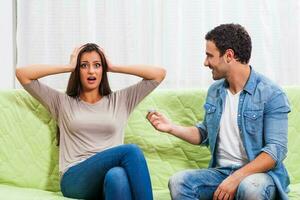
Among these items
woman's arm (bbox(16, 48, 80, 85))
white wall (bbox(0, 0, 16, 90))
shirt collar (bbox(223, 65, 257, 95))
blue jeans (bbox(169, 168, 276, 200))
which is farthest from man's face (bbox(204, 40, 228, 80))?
white wall (bbox(0, 0, 16, 90))

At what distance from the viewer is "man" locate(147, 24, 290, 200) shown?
70.7 inches

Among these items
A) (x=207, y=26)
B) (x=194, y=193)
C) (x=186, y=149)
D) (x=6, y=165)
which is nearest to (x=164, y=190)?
(x=186, y=149)

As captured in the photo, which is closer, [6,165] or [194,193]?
[194,193]

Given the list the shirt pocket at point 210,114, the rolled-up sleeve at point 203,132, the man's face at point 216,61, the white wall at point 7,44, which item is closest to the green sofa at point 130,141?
the rolled-up sleeve at point 203,132

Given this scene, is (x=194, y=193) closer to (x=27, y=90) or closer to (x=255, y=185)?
(x=255, y=185)

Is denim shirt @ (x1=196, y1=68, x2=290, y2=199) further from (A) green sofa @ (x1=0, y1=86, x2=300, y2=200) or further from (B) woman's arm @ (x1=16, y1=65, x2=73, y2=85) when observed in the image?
(B) woman's arm @ (x1=16, y1=65, x2=73, y2=85)

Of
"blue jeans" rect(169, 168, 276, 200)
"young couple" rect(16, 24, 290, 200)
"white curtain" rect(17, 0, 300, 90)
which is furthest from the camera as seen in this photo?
"white curtain" rect(17, 0, 300, 90)

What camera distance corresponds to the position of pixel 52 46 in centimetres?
274

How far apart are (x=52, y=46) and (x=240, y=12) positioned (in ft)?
3.62

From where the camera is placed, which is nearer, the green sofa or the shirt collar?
the shirt collar

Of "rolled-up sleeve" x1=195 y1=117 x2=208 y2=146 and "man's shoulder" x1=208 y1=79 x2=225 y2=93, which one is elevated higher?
"man's shoulder" x1=208 y1=79 x2=225 y2=93

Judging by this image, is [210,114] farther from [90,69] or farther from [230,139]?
[90,69]

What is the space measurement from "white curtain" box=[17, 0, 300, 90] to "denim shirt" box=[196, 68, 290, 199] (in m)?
0.71

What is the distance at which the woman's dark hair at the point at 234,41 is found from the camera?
195cm
